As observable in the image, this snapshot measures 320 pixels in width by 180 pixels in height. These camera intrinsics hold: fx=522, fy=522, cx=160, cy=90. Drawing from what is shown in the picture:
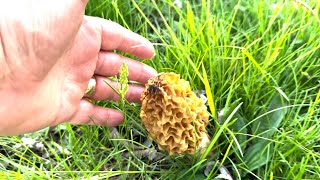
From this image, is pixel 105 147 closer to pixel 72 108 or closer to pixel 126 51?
pixel 72 108

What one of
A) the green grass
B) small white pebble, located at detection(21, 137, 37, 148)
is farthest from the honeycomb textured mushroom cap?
small white pebble, located at detection(21, 137, 37, 148)

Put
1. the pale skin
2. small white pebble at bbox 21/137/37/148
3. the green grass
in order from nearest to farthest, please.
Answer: the pale skin
the green grass
small white pebble at bbox 21/137/37/148

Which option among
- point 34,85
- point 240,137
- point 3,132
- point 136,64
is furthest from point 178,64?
point 3,132

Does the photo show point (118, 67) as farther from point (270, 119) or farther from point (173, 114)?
point (270, 119)

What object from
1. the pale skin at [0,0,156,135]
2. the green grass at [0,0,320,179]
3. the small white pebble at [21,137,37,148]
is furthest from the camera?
the small white pebble at [21,137,37,148]

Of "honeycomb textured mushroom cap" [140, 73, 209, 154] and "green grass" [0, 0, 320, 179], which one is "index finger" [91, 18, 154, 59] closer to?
"green grass" [0, 0, 320, 179]

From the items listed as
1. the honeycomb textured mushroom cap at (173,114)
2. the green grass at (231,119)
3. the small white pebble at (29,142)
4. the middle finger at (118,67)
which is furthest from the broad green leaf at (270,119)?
the small white pebble at (29,142)

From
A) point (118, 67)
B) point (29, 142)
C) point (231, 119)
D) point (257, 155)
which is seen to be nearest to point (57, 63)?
point (118, 67)
